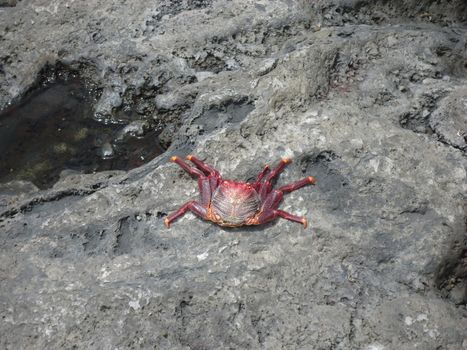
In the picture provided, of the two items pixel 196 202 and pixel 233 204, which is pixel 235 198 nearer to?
pixel 233 204

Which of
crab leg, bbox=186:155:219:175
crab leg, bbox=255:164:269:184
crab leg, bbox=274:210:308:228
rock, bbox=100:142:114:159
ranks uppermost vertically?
crab leg, bbox=186:155:219:175

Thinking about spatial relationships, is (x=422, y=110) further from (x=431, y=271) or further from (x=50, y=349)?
(x=50, y=349)

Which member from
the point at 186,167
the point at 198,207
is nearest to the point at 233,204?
the point at 198,207

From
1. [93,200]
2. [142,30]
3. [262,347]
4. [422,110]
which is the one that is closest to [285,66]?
[422,110]

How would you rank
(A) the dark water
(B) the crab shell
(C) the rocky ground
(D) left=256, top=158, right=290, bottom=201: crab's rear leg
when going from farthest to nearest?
(A) the dark water, (D) left=256, top=158, right=290, bottom=201: crab's rear leg, (B) the crab shell, (C) the rocky ground

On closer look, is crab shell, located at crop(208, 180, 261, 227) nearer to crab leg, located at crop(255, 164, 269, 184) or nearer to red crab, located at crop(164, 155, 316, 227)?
red crab, located at crop(164, 155, 316, 227)

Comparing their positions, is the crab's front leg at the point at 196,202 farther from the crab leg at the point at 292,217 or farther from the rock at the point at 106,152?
the rock at the point at 106,152

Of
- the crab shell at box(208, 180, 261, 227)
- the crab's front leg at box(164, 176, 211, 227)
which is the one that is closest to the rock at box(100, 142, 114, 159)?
the crab's front leg at box(164, 176, 211, 227)
